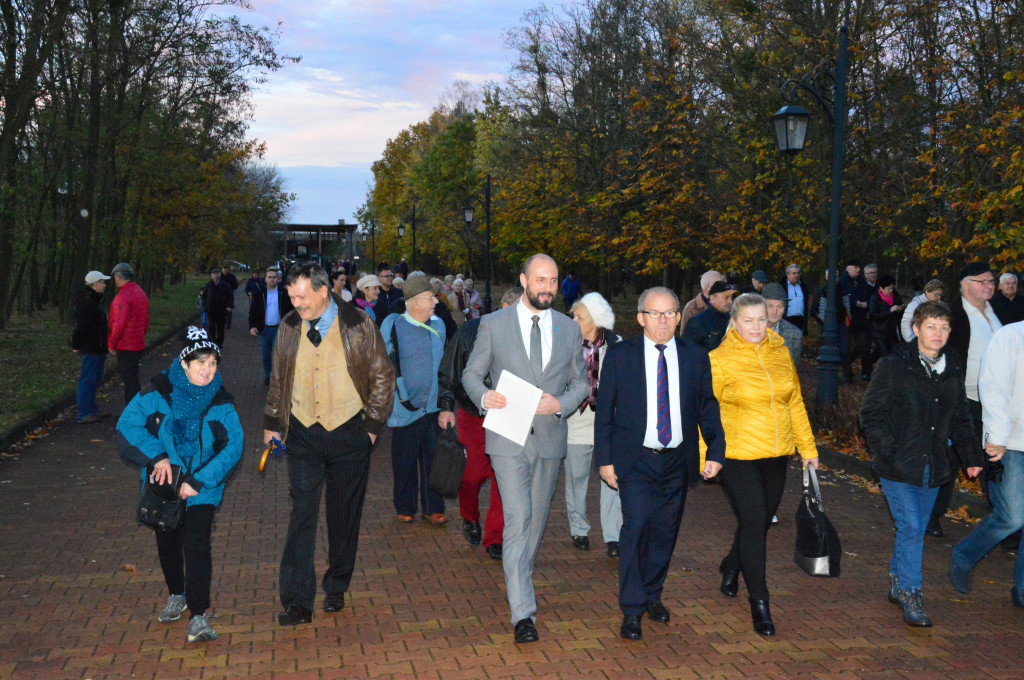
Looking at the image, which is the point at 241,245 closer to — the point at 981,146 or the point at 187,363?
the point at 981,146

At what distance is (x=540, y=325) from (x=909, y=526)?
2.27 metres

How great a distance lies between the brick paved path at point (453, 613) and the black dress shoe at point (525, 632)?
0.05 m

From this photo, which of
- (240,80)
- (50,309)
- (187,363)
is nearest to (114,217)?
(240,80)

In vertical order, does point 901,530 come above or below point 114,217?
below

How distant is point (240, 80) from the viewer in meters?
31.1

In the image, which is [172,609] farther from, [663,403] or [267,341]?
[267,341]

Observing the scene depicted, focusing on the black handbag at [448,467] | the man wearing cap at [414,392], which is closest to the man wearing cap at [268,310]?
the man wearing cap at [414,392]

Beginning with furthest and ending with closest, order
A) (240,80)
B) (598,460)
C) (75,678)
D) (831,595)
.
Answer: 1. (240,80)
2. (831,595)
3. (598,460)
4. (75,678)

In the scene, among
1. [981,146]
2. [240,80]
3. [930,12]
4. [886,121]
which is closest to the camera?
[981,146]

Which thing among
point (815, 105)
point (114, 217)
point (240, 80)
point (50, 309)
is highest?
point (240, 80)

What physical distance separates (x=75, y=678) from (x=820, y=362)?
10.0 metres

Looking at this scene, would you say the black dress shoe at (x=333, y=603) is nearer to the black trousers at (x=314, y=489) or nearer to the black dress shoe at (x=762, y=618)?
the black trousers at (x=314, y=489)

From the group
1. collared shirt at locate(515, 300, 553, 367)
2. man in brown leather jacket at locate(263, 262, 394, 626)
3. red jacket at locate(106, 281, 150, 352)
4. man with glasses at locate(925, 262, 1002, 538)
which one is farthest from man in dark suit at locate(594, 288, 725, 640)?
red jacket at locate(106, 281, 150, 352)

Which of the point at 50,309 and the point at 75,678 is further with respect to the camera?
the point at 50,309
